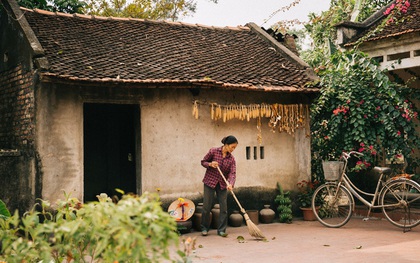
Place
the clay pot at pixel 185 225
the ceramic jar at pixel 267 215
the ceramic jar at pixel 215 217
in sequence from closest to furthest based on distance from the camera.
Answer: the clay pot at pixel 185 225 < the ceramic jar at pixel 215 217 < the ceramic jar at pixel 267 215

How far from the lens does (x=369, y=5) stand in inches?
767

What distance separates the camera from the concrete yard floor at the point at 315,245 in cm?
796

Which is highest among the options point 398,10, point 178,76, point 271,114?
point 398,10

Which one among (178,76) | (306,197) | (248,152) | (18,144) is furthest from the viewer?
(306,197)

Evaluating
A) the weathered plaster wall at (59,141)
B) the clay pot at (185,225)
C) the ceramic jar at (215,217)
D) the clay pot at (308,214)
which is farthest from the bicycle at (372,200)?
the weathered plaster wall at (59,141)

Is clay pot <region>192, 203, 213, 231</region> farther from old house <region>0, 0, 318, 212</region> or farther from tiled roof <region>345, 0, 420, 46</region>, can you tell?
tiled roof <region>345, 0, 420, 46</region>

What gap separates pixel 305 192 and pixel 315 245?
3.85 meters

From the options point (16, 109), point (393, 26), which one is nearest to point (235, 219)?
point (16, 109)

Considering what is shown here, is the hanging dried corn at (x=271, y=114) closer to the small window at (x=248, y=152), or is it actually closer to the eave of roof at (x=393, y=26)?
the small window at (x=248, y=152)

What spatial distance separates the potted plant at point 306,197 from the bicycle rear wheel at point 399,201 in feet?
6.20

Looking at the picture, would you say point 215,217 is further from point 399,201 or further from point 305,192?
point 399,201

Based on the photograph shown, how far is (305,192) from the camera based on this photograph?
12.9 meters

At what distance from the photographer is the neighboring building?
12.6m

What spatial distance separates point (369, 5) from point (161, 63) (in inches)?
427
